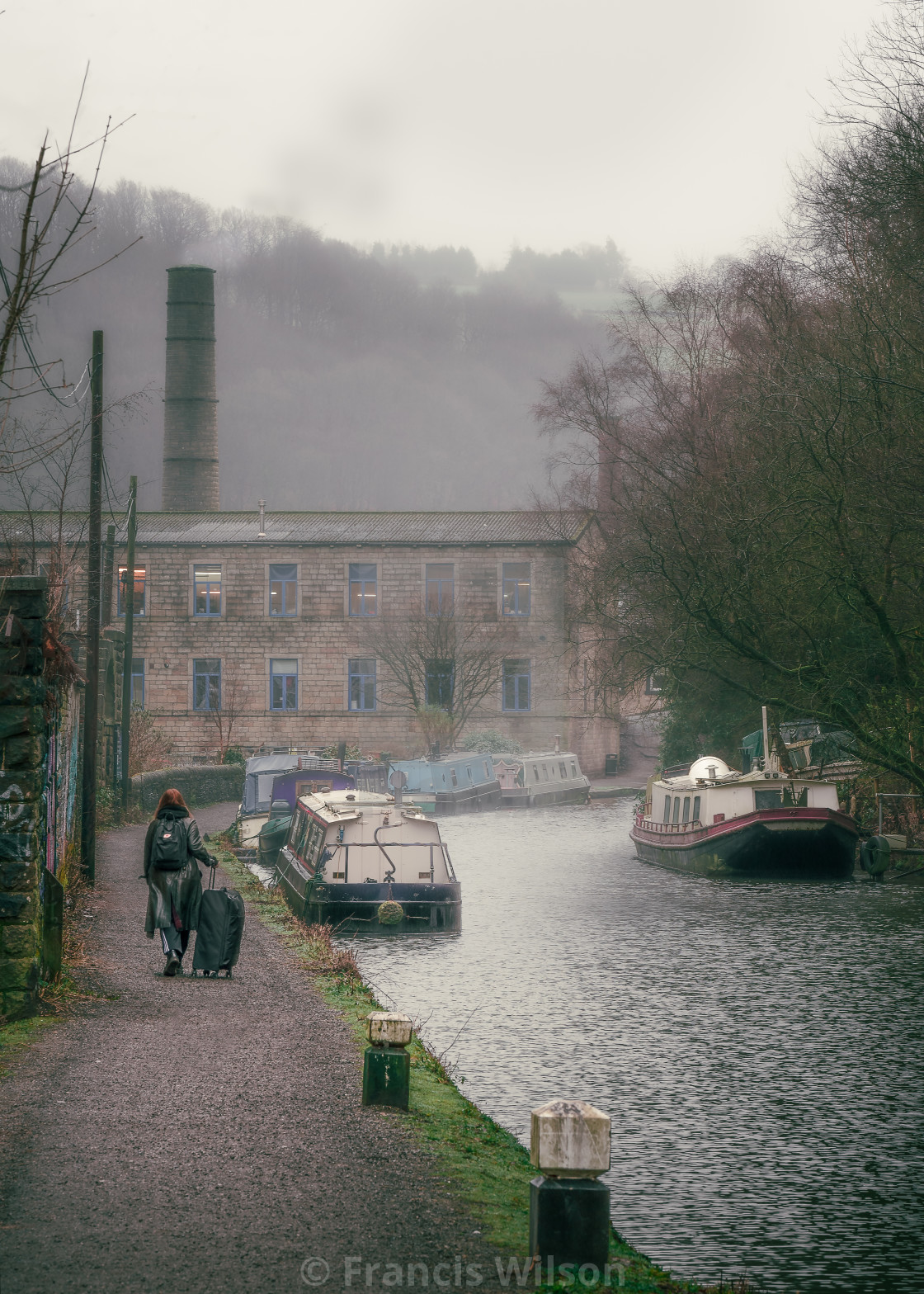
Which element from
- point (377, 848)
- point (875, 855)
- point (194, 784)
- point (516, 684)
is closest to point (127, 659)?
point (194, 784)

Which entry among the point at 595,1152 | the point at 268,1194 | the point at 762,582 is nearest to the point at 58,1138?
the point at 268,1194

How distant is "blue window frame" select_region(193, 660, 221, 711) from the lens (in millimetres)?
51531

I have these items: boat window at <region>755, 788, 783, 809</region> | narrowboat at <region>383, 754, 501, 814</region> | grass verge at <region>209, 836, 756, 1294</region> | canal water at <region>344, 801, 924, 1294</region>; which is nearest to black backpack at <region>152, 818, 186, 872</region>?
grass verge at <region>209, 836, 756, 1294</region>

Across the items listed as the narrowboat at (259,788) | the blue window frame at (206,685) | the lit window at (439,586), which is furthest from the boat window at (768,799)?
the blue window frame at (206,685)

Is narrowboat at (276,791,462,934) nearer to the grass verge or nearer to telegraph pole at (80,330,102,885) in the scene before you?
telegraph pole at (80,330,102,885)

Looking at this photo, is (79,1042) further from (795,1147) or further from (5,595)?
(795,1147)

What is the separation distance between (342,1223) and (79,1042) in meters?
3.86

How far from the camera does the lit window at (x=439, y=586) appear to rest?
51.4m

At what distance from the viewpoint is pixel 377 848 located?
70.6ft

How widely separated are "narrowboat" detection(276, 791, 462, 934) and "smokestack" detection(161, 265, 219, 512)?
36953 millimetres

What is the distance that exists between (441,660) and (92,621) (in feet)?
104

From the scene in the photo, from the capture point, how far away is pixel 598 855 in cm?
3216

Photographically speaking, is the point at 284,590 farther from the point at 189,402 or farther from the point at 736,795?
the point at 736,795

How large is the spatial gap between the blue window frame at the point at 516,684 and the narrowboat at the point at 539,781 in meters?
4.26
